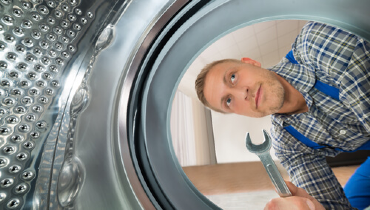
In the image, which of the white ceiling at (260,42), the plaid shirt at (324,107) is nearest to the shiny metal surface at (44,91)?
the plaid shirt at (324,107)

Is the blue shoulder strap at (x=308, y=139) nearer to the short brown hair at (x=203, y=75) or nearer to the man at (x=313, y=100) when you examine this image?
the man at (x=313, y=100)

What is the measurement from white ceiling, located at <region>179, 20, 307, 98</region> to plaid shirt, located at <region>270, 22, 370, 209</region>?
0.83m

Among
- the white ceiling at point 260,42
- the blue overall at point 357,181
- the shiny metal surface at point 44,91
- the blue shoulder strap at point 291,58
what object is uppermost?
the white ceiling at point 260,42

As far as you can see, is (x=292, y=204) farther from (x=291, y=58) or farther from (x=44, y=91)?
(x=291, y=58)

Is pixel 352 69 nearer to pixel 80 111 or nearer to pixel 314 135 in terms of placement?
pixel 314 135

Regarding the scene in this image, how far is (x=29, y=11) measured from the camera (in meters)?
0.32

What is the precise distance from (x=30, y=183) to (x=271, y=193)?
1813mm

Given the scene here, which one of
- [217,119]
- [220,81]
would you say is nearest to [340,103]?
[220,81]

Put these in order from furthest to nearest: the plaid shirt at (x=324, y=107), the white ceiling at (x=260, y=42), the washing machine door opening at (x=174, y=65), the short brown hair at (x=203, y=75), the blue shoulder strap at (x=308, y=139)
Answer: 1. the white ceiling at (x=260, y=42)
2. the short brown hair at (x=203, y=75)
3. the blue shoulder strap at (x=308, y=139)
4. the plaid shirt at (x=324, y=107)
5. the washing machine door opening at (x=174, y=65)

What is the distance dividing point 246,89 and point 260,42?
1111 millimetres

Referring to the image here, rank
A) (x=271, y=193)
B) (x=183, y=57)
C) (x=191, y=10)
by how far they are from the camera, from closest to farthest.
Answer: (x=191, y=10) → (x=183, y=57) → (x=271, y=193)

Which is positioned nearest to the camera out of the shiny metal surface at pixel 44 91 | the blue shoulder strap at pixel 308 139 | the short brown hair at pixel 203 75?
the shiny metal surface at pixel 44 91

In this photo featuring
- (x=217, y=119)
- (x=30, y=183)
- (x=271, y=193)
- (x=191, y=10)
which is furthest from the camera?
(x=217, y=119)

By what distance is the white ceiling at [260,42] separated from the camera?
181 cm
